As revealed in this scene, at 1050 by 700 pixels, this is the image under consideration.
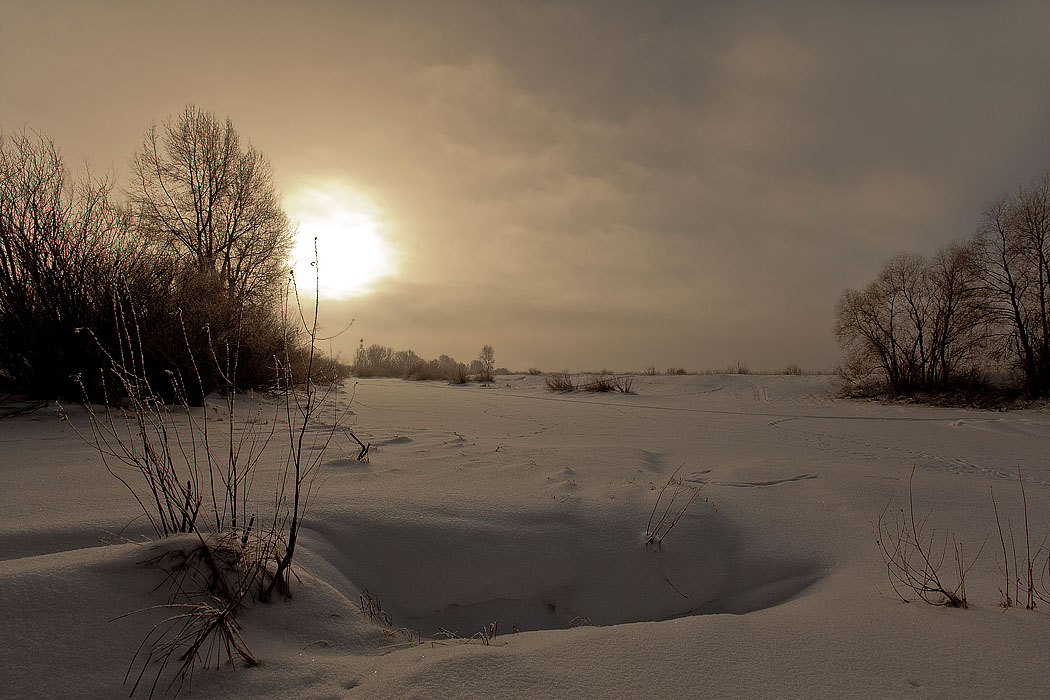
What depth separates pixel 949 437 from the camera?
613 cm

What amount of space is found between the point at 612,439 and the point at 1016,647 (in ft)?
14.2

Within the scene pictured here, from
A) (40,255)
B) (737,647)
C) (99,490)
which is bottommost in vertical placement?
(737,647)

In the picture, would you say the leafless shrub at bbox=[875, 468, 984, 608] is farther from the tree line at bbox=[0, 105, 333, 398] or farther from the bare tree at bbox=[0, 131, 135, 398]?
the bare tree at bbox=[0, 131, 135, 398]

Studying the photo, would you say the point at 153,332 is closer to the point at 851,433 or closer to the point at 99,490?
the point at 99,490

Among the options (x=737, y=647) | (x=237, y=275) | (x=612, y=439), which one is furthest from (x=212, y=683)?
(x=237, y=275)

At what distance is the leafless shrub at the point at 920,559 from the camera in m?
1.83

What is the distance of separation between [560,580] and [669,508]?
2.96ft

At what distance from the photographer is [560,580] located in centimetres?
235

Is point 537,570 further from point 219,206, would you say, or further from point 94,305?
point 219,206

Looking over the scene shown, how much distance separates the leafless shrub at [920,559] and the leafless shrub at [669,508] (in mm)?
969

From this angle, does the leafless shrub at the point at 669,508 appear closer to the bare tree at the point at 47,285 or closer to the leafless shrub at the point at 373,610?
the leafless shrub at the point at 373,610

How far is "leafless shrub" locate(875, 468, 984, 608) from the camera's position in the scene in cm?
183

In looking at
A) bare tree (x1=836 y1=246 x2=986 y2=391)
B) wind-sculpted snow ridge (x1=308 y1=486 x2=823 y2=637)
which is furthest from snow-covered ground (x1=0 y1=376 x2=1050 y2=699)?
bare tree (x1=836 y1=246 x2=986 y2=391)

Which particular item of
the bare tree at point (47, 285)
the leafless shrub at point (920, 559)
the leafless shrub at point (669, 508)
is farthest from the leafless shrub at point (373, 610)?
the bare tree at point (47, 285)
